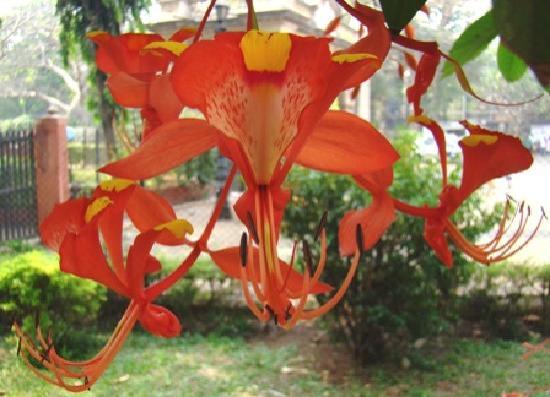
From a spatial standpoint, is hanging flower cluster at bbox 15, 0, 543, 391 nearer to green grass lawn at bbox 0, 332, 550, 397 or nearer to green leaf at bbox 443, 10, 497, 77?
green leaf at bbox 443, 10, 497, 77

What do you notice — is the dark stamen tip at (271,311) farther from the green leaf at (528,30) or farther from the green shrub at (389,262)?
the green shrub at (389,262)

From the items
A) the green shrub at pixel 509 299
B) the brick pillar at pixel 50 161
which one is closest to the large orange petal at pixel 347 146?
the green shrub at pixel 509 299

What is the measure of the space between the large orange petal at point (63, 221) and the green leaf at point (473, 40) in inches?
9.9

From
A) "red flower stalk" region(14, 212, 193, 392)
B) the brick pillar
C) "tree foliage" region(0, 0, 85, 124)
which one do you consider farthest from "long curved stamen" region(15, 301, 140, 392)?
"tree foliage" region(0, 0, 85, 124)

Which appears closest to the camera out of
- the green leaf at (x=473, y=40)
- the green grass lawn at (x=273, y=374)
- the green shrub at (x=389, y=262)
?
the green leaf at (x=473, y=40)

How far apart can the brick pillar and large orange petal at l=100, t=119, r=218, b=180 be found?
4180 mm

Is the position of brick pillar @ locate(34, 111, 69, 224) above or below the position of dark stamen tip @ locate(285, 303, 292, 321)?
below

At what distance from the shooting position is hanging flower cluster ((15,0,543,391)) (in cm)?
22

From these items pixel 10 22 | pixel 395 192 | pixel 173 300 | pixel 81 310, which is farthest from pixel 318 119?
pixel 10 22

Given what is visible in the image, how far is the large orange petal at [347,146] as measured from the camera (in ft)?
0.83

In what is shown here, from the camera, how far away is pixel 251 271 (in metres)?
0.26

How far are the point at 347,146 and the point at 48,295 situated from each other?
2853 mm

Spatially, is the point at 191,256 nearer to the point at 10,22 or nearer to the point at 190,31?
the point at 190,31

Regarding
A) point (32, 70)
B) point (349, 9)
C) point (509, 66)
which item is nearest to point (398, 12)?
point (349, 9)
